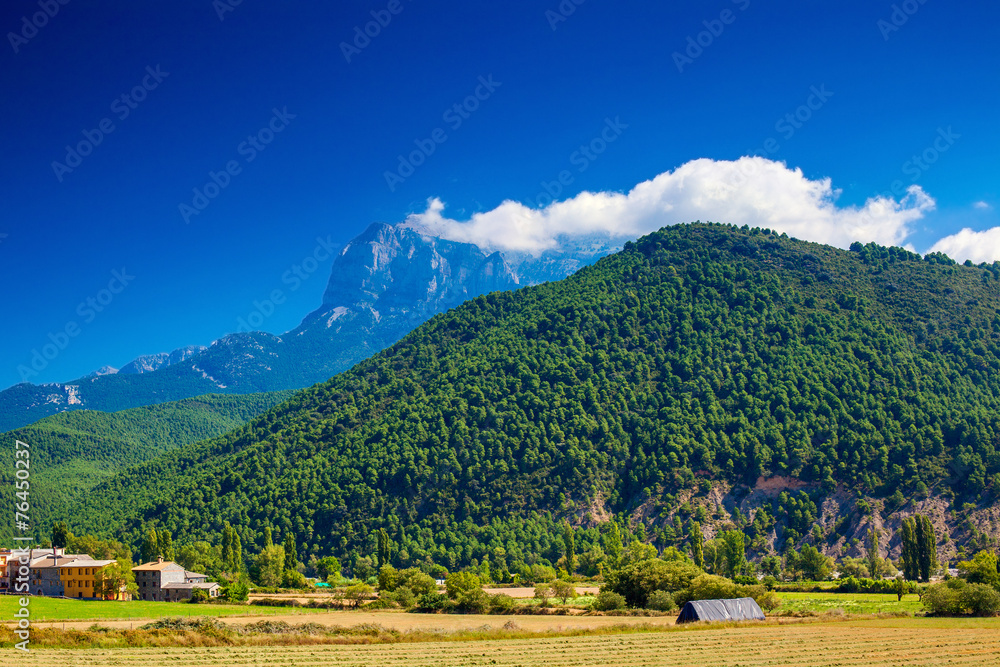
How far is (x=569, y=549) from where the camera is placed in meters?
134

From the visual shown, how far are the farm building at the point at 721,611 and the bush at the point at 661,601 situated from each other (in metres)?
9.78

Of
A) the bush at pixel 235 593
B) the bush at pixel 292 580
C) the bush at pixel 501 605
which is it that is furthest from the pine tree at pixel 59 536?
the bush at pixel 501 605

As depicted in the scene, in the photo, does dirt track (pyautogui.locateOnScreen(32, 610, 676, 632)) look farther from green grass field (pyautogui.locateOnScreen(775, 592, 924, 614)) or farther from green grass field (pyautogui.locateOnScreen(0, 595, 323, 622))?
green grass field (pyautogui.locateOnScreen(775, 592, 924, 614))

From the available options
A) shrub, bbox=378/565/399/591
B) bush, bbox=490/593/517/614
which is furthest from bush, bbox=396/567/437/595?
bush, bbox=490/593/517/614

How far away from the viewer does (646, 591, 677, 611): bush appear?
78812 mm

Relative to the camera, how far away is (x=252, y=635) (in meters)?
59.2

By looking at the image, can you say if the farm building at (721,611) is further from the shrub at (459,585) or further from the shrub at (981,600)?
the shrub at (459,585)

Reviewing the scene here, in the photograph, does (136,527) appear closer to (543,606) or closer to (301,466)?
(301,466)

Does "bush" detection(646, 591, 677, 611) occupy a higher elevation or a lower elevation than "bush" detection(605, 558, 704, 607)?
lower

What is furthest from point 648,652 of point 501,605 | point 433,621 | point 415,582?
point 415,582

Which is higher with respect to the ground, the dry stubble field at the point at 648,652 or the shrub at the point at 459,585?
the shrub at the point at 459,585

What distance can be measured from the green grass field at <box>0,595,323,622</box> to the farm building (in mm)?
34408

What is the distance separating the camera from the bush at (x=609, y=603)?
79.9m

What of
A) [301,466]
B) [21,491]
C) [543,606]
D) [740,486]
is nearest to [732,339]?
[740,486]
